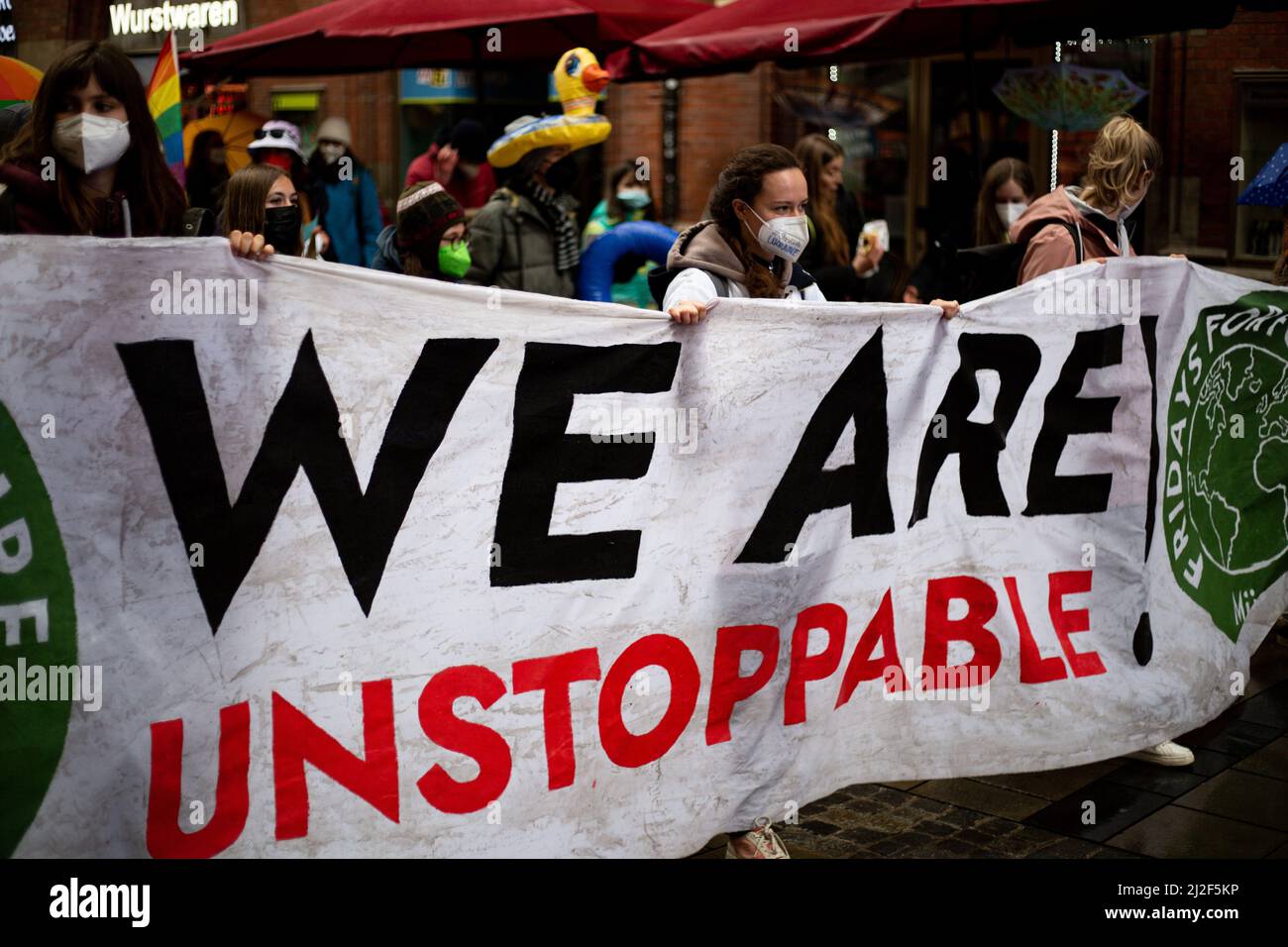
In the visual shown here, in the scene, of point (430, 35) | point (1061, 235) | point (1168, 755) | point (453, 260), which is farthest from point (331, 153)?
point (1168, 755)

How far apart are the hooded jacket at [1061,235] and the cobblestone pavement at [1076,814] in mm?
1769

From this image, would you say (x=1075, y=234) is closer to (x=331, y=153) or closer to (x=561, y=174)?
(x=561, y=174)

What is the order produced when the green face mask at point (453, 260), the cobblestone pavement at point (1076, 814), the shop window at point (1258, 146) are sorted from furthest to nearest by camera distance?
the shop window at point (1258, 146), the green face mask at point (453, 260), the cobblestone pavement at point (1076, 814)

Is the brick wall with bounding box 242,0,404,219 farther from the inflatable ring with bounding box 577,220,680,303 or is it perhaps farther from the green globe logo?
the green globe logo

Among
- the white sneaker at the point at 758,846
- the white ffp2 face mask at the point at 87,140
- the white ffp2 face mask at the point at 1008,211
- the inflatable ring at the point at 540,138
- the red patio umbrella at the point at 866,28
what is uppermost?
the red patio umbrella at the point at 866,28

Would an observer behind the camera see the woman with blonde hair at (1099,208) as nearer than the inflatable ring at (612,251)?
Yes

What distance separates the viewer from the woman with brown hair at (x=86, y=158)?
3.70m

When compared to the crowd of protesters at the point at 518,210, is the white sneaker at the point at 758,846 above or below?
below

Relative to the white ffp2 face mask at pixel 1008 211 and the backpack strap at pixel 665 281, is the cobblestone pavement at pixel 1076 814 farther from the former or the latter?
the white ffp2 face mask at pixel 1008 211

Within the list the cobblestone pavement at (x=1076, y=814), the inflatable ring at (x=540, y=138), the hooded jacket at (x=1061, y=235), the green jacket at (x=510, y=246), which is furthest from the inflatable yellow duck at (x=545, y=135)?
the cobblestone pavement at (x=1076, y=814)

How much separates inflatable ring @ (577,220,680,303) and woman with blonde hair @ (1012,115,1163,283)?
184 cm

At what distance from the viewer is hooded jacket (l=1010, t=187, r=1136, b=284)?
5195 millimetres

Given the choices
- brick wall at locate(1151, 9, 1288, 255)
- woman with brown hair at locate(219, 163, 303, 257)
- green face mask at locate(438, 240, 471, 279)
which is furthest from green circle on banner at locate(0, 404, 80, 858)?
brick wall at locate(1151, 9, 1288, 255)

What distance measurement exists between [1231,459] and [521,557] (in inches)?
125
